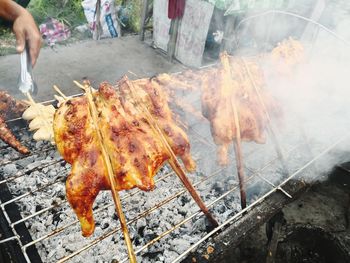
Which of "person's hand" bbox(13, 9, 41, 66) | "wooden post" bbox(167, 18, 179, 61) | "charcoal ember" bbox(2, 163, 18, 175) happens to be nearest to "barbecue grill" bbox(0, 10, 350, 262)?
"charcoal ember" bbox(2, 163, 18, 175)

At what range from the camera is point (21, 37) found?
276 cm

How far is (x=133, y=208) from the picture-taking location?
312 cm

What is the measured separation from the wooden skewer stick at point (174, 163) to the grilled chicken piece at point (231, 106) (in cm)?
69

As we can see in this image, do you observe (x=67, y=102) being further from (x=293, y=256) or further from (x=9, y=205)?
(x=293, y=256)

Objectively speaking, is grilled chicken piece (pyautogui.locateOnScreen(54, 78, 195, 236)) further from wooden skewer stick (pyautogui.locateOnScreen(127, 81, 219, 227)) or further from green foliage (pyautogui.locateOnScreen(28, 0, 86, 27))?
green foliage (pyautogui.locateOnScreen(28, 0, 86, 27))

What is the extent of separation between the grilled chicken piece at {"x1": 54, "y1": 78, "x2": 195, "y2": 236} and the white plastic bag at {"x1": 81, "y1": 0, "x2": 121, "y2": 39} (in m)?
7.25

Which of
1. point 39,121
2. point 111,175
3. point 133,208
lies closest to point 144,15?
point 39,121

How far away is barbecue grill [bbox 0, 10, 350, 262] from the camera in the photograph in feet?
7.79

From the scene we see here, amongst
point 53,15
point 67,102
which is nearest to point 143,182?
point 67,102

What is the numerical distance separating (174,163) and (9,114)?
2.43 m

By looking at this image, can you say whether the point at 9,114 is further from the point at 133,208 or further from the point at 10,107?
the point at 133,208

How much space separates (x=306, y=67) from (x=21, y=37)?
347 centimetres

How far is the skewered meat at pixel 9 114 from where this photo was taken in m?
3.07

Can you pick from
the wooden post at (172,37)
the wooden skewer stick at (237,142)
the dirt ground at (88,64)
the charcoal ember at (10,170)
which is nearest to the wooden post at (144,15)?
the dirt ground at (88,64)
